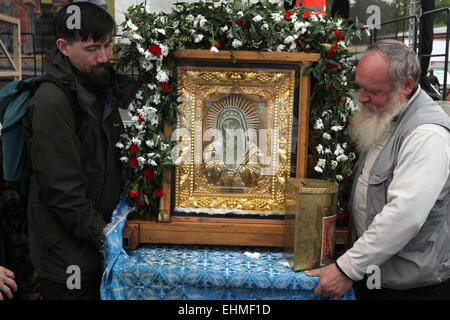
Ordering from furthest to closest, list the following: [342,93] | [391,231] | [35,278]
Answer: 1. [35,278]
2. [342,93]
3. [391,231]

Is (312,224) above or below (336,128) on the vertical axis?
below

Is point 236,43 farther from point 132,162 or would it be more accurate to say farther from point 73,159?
point 73,159

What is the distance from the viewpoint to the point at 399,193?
161 cm

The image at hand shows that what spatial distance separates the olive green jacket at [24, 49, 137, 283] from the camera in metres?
1.67

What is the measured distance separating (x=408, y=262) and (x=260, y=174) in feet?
2.65

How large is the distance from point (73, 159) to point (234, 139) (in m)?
0.80

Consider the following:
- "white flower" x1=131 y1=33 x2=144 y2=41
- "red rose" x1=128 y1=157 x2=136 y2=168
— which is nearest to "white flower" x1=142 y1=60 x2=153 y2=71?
"white flower" x1=131 y1=33 x2=144 y2=41

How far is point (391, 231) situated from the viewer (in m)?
1.61

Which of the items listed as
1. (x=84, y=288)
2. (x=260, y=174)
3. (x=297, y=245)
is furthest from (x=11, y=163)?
(x=297, y=245)

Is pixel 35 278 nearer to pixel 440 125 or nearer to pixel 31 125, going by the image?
pixel 31 125

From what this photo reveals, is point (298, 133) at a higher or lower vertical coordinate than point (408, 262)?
higher

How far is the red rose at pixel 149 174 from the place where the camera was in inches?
79.4

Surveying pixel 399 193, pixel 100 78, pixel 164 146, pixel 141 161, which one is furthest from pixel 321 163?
pixel 100 78

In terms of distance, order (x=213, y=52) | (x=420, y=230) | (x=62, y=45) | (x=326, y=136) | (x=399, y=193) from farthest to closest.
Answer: (x=326, y=136)
(x=213, y=52)
(x=62, y=45)
(x=420, y=230)
(x=399, y=193)
